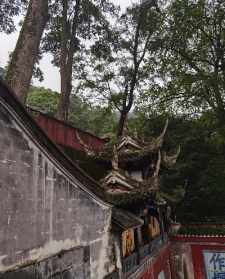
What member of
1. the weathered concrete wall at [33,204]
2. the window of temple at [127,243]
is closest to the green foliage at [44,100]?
the window of temple at [127,243]

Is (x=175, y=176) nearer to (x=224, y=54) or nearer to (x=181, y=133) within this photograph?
(x=181, y=133)

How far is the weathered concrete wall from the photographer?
3322 millimetres

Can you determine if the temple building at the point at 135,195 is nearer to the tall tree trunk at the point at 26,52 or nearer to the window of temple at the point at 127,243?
the window of temple at the point at 127,243

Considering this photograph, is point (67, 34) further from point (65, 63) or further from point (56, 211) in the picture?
point (56, 211)

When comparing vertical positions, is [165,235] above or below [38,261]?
below

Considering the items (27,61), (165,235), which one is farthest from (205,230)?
(27,61)

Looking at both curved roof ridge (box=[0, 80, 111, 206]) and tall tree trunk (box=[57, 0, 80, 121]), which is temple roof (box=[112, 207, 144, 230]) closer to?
curved roof ridge (box=[0, 80, 111, 206])

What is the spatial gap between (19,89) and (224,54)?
11.2m

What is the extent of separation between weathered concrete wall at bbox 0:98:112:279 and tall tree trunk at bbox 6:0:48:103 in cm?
352

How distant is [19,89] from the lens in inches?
285

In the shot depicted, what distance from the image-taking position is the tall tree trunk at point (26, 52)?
7.25 m

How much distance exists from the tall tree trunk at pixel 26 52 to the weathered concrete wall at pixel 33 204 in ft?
11.5

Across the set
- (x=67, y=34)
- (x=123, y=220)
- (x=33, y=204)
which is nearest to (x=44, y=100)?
(x=67, y=34)

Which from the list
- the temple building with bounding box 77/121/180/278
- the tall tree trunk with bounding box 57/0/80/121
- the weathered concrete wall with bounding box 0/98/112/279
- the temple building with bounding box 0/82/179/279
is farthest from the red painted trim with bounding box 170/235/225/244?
the weathered concrete wall with bounding box 0/98/112/279
